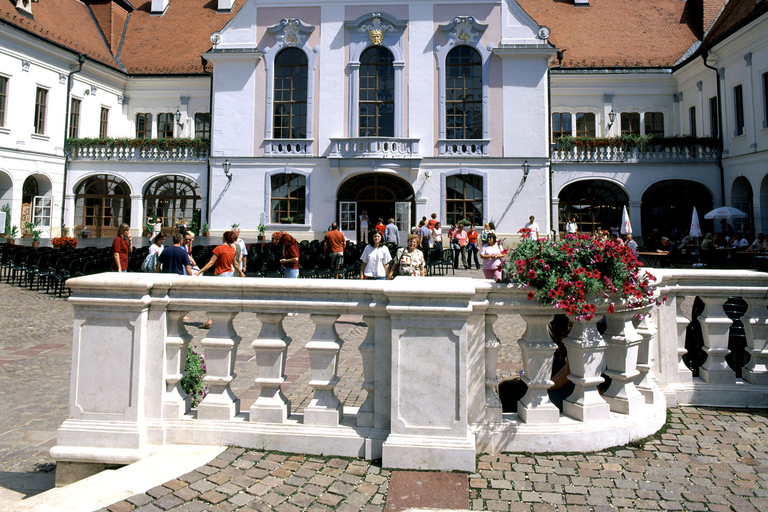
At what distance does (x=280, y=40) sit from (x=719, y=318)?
78.5 ft

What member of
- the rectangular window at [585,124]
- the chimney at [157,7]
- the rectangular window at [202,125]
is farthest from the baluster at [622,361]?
the chimney at [157,7]

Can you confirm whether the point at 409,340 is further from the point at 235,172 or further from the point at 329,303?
the point at 235,172

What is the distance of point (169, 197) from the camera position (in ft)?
89.7

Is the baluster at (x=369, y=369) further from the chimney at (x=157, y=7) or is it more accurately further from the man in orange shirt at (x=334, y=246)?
the chimney at (x=157, y=7)

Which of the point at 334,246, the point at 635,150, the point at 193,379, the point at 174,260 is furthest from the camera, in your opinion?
the point at 635,150

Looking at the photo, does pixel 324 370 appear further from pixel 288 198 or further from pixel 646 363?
pixel 288 198

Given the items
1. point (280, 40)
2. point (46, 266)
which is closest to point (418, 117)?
point (280, 40)

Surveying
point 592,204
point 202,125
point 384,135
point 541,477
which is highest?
point 202,125

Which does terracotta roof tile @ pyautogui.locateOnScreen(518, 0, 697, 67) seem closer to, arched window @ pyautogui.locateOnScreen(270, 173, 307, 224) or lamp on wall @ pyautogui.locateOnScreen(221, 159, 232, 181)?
arched window @ pyautogui.locateOnScreen(270, 173, 307, 224)

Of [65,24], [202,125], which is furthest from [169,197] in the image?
[65,24]

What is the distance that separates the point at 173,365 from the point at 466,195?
21.4 metres

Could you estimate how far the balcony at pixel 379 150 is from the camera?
76.5 ft

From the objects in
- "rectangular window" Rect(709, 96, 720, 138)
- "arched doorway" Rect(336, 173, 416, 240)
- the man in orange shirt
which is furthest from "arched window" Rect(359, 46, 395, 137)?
"rectangular window" Rect(709, 96, 720, 138)

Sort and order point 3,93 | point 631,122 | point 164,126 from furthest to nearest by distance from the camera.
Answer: point 164,126 → point 631,122 → point 3,93
